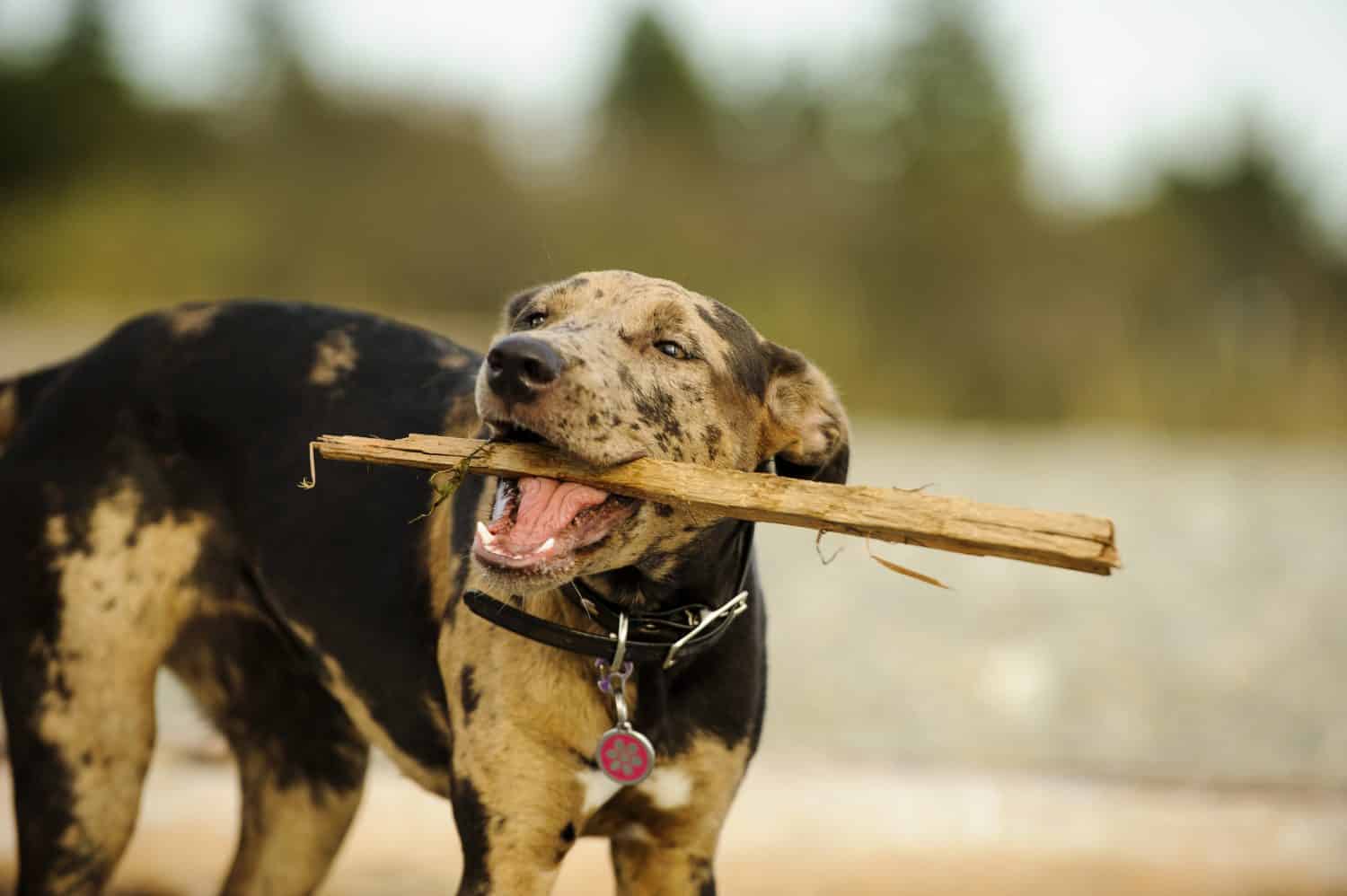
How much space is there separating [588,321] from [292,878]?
1.90m

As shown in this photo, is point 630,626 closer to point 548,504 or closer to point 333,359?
point 548,504

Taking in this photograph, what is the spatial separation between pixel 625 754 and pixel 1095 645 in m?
5.89

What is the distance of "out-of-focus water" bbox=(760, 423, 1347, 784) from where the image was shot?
667cm

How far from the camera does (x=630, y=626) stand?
9.82 feet

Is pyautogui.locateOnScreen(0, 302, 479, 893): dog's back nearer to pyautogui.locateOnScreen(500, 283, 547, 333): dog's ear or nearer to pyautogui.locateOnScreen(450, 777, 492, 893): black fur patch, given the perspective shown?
pyautogui.locateOnScreen(500, 283, 547, 333): dog's ear

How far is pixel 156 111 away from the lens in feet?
85.9

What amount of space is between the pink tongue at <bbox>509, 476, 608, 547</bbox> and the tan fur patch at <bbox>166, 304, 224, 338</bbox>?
136 cm

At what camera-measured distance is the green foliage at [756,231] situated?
20.7 m

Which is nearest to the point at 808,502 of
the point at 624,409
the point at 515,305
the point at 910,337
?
the point at 624,409

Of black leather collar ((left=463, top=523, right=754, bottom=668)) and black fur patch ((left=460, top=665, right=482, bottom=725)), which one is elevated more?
black leather collar ((left=463, top=523, right=754, bottom=668))

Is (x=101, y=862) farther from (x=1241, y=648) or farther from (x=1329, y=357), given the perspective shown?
(x=1329, y=357)

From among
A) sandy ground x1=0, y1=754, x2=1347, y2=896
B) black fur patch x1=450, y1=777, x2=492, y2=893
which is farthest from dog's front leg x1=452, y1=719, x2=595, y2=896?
sandy ground x1=0, y1=754, x2=1347, y2=896

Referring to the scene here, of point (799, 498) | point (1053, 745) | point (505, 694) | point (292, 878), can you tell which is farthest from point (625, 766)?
point (1053, 745)

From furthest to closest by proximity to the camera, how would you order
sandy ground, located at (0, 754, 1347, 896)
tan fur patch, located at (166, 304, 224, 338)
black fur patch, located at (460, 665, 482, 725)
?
sandy ground, located at (0, 754, 1347, 896) < tan fur patch, located at (166, 304, 224, 338) < black fur patch, located at (460, 665, 482, 725)
